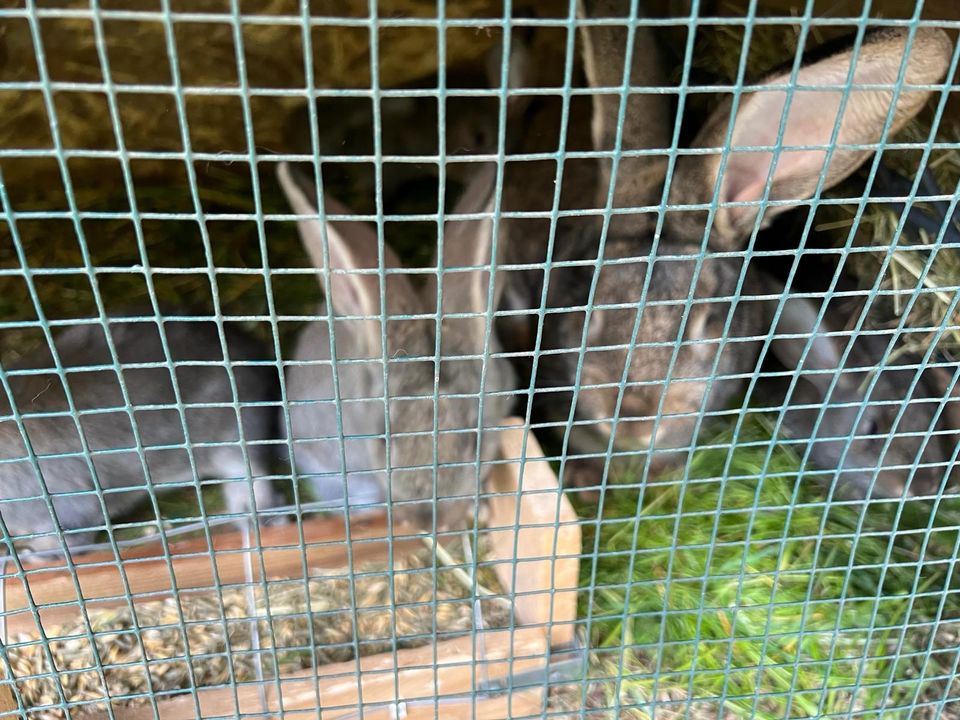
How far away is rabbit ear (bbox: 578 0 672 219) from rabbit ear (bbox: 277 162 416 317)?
2.22ft

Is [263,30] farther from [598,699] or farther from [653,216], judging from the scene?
[598,699]

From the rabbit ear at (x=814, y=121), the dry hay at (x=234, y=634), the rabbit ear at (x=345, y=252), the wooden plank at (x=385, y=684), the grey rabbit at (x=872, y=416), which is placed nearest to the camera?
the rabbit ear at (x=814, y=121)

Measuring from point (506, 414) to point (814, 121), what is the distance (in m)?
1.03

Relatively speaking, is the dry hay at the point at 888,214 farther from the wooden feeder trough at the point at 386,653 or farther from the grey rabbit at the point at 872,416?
the wooden feeder trough at the point at 386,653

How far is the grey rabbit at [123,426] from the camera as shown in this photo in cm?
211

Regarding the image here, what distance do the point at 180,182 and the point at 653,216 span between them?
1.85m

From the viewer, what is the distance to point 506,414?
2.24 metres

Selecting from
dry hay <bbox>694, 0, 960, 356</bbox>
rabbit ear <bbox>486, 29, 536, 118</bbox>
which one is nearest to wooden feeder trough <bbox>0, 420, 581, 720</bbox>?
dry hay <bbox>694, 0, 960, 356</bbox>

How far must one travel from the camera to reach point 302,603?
6.83ft

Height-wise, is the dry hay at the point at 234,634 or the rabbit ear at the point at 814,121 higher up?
the rabbit ear at the point at 814,121

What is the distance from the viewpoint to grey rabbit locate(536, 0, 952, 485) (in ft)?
5.82

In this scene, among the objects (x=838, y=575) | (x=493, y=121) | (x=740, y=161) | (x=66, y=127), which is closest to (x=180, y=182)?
(x=66, y=127)

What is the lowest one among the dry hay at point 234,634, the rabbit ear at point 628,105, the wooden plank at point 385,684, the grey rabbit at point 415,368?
the dry hay at point 234,634

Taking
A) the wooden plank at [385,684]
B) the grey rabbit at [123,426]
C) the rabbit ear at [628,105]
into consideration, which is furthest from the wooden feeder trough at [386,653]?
the rabbit ear at [628,105]
